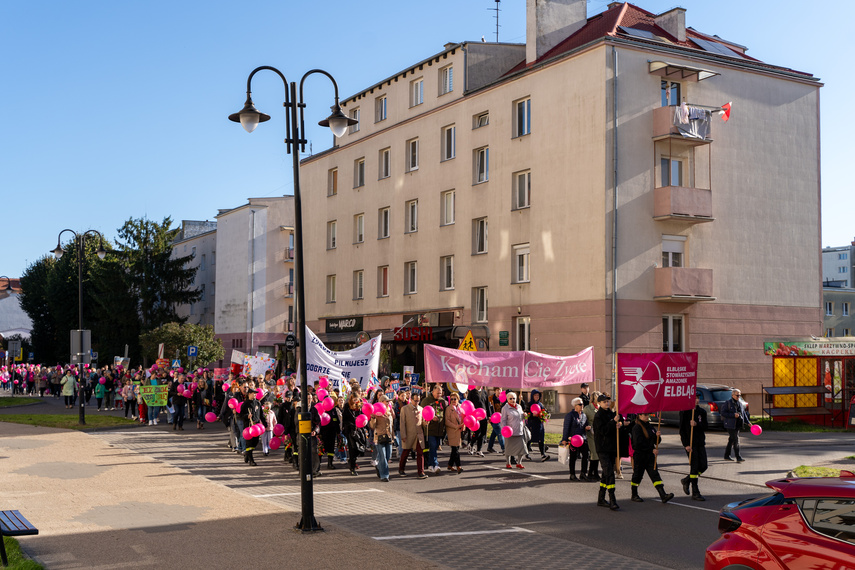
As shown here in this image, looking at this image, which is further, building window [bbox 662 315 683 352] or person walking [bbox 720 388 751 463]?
building window [bbox 662 315 683 352]

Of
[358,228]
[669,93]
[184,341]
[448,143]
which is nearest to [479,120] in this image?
[448,143]

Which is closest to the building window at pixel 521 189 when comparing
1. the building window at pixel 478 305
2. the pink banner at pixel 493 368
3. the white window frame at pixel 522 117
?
the white window frame at pixel 522 117

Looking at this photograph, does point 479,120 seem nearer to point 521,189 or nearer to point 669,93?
point 521,189

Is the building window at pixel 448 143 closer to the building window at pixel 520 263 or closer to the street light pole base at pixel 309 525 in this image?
the building window at pixel 520 263

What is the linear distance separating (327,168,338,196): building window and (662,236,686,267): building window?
21.7 meters

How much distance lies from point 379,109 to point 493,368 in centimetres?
2671

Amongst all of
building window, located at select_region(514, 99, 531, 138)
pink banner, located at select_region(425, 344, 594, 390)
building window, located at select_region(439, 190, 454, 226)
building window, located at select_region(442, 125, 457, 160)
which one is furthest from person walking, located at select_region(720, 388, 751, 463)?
building window, located at select_region(442, 125, 457, 160)

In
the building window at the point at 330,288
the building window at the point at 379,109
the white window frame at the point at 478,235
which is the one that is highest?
the building window at the point at 379,109

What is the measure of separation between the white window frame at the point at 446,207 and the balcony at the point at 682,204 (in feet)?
34.2

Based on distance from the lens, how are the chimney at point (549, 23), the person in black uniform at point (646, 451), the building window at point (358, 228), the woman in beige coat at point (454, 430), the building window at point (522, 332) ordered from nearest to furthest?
the person in black uniform at point (646, 451) → the woman in beige coat at point (454, 430) → the building window at point (522, 332) → the chimney at point (549, 23) → the building window at point (358, 228)

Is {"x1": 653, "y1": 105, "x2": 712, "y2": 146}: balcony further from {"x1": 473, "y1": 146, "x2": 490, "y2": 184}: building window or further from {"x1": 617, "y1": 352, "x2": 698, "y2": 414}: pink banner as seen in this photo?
{"x1": 617, "y1": 352, "x2": 698, "y2": 414}: pink banner

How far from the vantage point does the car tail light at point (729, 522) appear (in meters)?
7.16

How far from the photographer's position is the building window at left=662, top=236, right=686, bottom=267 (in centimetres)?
3312

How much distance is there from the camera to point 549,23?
37.5m
